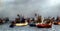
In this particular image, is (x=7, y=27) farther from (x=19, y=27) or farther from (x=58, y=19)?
(x=58, y=19)

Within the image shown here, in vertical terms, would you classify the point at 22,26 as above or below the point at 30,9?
below

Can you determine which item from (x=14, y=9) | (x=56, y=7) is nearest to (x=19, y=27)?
(x=14, y=9)

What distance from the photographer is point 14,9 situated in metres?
5.20

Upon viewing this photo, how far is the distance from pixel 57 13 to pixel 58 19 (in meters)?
0.27

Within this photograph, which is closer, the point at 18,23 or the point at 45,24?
the point at 45,24

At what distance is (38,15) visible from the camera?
5.24 metres

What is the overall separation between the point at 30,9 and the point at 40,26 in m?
0.70

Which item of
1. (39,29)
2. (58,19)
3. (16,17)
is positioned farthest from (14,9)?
(58,19)

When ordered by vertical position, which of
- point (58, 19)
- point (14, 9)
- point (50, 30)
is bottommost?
point (50, 30)

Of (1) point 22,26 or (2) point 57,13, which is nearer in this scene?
(2) point 57,13

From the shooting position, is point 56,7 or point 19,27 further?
point 19,27

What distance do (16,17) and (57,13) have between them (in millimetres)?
1203

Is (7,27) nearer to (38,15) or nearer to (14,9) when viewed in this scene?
(14,9)

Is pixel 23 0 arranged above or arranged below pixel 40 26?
above
